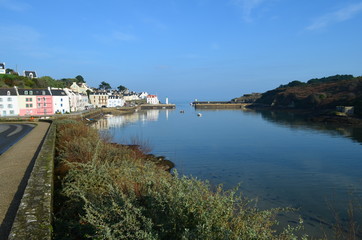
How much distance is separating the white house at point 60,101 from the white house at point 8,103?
31.1 feet

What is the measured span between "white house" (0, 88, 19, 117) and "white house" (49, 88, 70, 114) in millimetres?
9481

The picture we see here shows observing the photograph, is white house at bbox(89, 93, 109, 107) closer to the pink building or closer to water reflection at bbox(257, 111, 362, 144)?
the pink building

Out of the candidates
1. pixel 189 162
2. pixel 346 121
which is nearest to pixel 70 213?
pixel 189 162

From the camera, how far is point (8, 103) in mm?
60906

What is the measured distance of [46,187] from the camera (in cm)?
718

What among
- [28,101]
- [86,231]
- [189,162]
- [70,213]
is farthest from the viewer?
[28,101]

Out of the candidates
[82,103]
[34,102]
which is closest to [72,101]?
[82,103]

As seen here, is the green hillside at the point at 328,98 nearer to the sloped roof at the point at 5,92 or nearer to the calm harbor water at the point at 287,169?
the calm harbor water at the point at 287,169

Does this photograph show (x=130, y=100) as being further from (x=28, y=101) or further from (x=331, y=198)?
(x=331, y=198)

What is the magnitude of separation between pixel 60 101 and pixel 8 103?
1354 cm

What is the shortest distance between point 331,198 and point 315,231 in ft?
16.3

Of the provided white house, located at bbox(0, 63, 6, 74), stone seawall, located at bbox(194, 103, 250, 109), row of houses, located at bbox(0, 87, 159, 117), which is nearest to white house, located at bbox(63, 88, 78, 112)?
row of houses, located at bbox(0, 87, 159, 117)

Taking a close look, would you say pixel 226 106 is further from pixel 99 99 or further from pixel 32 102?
pixel 32 102

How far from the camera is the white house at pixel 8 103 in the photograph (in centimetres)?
6012
